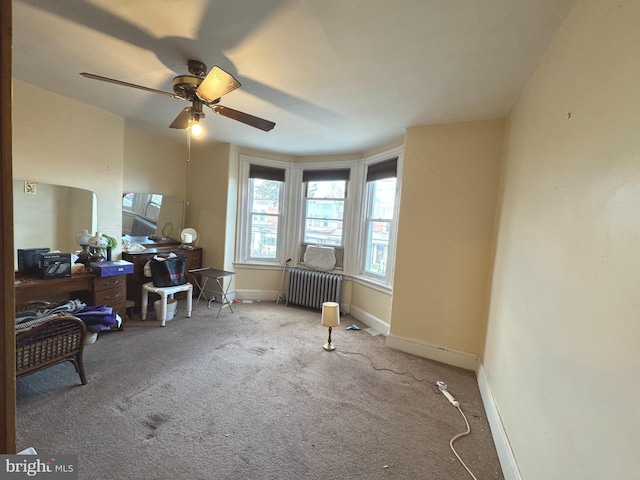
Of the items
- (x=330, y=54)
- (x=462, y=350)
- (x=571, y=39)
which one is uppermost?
(x=330, y=54)

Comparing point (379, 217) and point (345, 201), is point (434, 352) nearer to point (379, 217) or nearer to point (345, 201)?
point (379, 217)

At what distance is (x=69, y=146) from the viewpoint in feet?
9.51

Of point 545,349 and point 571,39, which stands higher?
point 571,39

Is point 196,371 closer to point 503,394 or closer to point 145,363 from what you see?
point 145,363

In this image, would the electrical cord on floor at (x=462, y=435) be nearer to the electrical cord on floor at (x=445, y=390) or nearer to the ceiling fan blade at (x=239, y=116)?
the electrical cord on floor at (x=445, y=390)

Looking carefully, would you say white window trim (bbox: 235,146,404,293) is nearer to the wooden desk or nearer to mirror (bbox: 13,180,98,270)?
the wooden desk

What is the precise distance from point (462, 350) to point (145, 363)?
119 inches

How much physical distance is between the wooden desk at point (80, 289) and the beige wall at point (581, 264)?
3716 millimetres

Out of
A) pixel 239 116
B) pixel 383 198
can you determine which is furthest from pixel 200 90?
pixel 383 198

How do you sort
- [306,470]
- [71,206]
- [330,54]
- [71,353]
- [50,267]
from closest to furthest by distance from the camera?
[306,470]
[330,54]
[71,353]
[50,267]
[71,206]

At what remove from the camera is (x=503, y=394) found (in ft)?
6.10

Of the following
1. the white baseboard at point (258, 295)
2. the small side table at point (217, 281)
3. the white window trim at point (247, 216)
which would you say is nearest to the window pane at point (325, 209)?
the white window trim at point (247, 216)

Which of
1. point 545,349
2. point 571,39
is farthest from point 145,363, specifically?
point 571,39

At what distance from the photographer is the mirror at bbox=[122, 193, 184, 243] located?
3.80 meters
